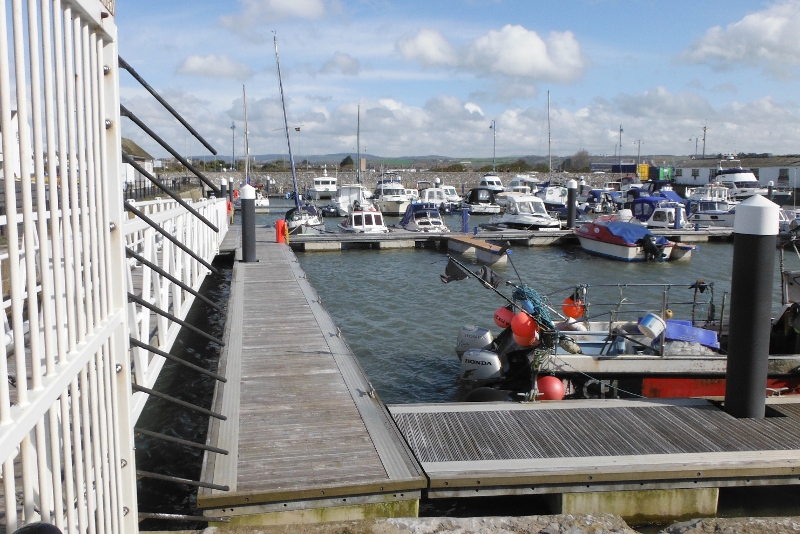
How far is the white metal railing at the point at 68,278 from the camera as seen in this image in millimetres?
2045

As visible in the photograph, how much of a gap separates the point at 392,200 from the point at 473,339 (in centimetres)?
4445

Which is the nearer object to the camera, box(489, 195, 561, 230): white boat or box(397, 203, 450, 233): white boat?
box(397, 203, 450, 233): white boat

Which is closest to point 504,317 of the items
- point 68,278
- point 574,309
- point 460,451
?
point 574,309

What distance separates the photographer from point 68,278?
2.49m

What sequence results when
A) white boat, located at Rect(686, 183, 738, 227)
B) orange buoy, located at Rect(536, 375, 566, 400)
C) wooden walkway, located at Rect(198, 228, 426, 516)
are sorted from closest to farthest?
wooden walkway, located at Rect(198, 228, 426, 516), orange buoy, located at Rect(536, 375, 566, 400), white boat, located at Rect(686, 183, 738, 227)

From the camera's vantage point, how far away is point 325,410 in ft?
26.4

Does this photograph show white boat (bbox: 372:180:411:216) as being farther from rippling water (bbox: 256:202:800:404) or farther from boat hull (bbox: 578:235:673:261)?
boat hull (bbox: 578:235:673:261)

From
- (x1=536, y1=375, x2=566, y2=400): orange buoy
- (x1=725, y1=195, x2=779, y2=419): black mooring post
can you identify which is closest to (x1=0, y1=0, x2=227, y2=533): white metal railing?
(x1=725, y1=195, x2=779, y2=419): black mooring post

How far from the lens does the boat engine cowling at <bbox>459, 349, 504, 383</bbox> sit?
1205cm

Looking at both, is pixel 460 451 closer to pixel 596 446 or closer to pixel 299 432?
pixel 596 446

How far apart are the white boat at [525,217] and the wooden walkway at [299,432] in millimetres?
28435

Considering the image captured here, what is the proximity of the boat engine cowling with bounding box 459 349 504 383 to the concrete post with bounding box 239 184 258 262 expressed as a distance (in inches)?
428

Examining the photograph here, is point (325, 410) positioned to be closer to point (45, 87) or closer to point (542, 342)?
point (542, 342)

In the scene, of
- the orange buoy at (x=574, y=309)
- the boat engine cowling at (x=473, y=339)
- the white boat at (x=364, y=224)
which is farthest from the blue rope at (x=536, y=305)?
the white boat at (x=364, y=224)
